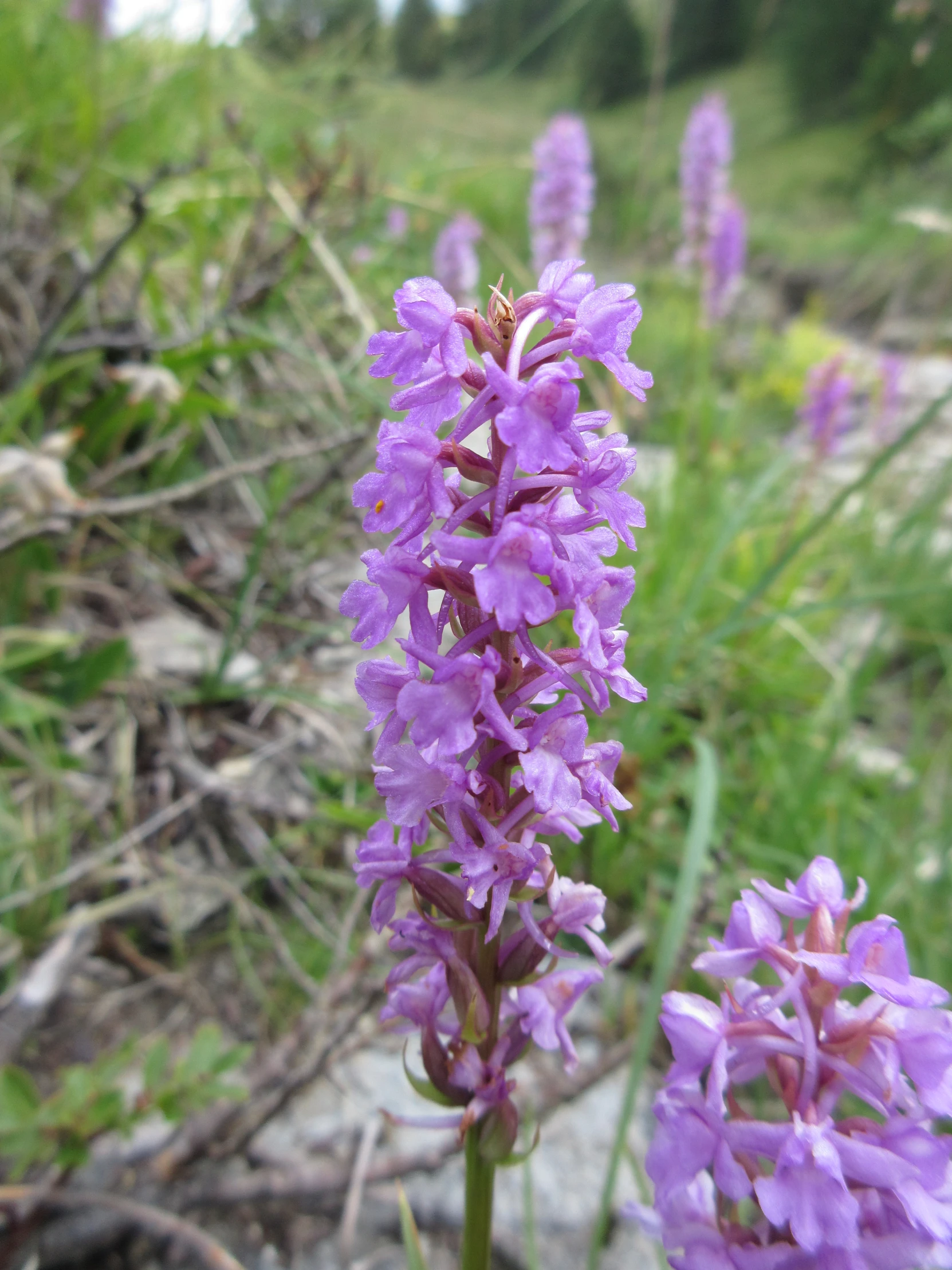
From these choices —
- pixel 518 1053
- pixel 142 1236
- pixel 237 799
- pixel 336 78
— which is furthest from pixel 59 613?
pixel 336 78

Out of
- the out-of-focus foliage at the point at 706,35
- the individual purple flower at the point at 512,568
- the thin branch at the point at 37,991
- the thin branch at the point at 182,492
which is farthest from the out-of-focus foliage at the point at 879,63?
the thin branch at the point at 37,991

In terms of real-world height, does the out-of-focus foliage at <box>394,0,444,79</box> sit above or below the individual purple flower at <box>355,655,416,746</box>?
above

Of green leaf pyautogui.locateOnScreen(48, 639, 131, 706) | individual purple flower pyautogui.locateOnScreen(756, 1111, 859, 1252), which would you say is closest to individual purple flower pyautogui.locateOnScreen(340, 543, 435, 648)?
individual purple flower pyautogui.locateOnScreen(756, 1111, 859, 1252)

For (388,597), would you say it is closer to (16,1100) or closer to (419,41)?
(16,1100)

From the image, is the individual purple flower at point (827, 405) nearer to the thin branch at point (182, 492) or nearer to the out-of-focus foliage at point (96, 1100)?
the thin branch at point (182, 492)

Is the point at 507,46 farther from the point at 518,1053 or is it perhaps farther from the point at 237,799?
the point at 518,1053

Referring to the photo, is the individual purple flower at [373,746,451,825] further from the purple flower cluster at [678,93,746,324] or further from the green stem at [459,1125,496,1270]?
the purple flower cluster at [678,93,746,324]

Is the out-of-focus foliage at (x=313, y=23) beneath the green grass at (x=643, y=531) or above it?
above
